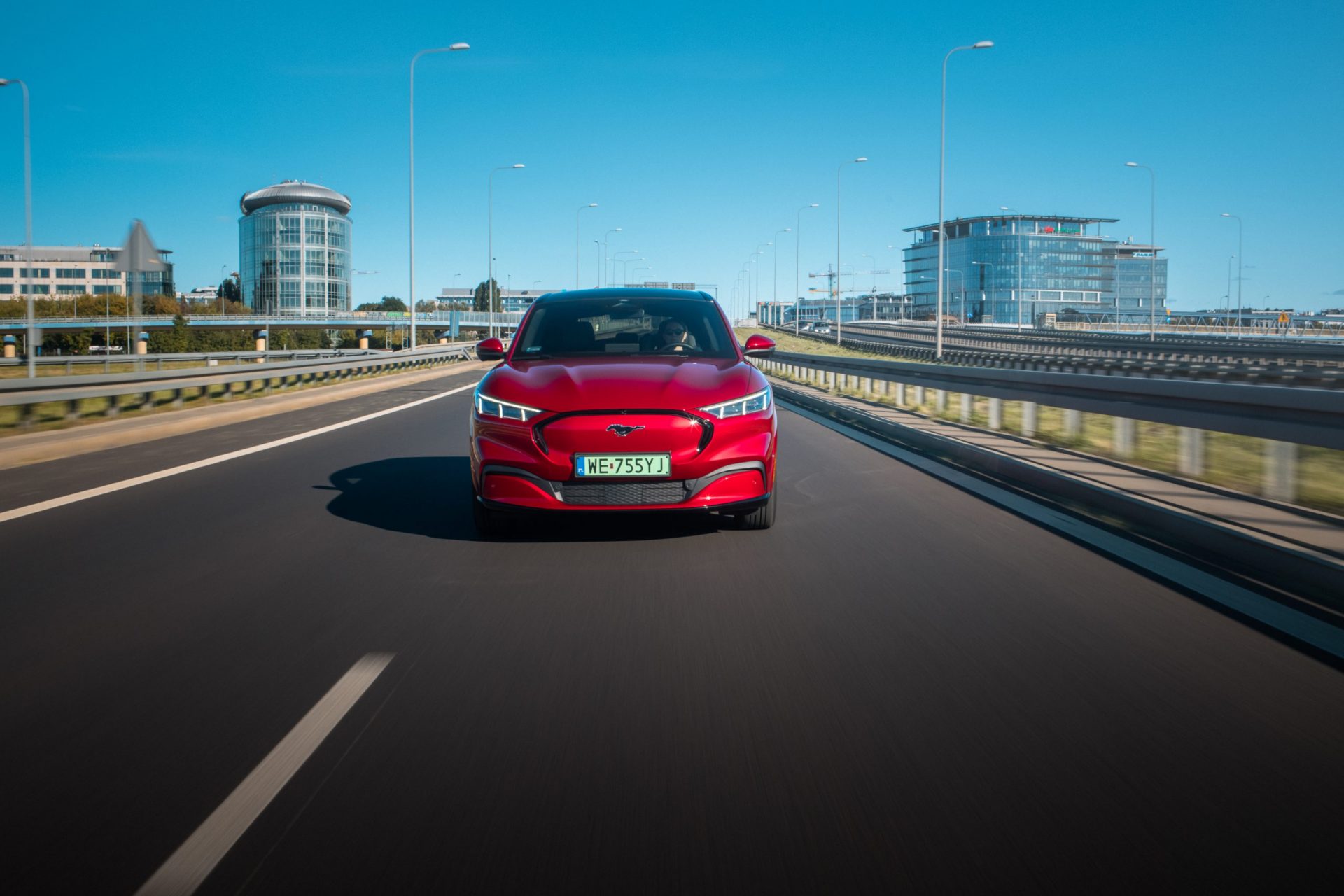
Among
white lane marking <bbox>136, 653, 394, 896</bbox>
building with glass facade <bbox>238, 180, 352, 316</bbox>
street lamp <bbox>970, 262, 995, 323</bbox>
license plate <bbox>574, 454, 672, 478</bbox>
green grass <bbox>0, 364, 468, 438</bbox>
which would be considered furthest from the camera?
street lamp <bbox>970, 262, 995, 323</bbox>

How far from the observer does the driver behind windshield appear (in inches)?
328

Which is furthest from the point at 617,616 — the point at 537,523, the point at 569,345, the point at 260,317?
the point at 260,317

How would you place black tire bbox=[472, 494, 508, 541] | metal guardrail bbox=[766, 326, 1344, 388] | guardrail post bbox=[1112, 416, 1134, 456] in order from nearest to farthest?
black tire bbox=[472, 494, 508, 541]
guardrail post bbox=[1112, 416, 1134, 456]
metal guardrail bbox=[766, 326, 1344, 388]

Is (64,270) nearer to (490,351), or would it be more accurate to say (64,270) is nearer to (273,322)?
(273,322)

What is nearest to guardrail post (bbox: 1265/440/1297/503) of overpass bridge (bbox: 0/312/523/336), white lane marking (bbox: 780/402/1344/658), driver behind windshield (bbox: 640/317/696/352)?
white lane marking (bbox: 780/402/1344/658)

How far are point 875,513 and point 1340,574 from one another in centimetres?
342

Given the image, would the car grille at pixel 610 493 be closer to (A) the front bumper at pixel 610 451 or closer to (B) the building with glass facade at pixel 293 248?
(A) the front bumper at pixel 610 451

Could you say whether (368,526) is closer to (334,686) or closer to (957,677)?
(334,686)

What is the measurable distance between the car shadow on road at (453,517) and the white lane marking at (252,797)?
282 cm

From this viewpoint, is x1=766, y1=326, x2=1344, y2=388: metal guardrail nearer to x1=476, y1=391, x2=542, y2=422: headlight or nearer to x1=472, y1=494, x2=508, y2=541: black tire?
x1=472, y1=494, x2=508, y2=541: black tire

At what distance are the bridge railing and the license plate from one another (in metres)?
3.66

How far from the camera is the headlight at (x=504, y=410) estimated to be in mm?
6887

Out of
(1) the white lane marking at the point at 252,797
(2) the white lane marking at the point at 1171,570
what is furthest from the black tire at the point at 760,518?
(1) the white lane marking at the point at 252,797

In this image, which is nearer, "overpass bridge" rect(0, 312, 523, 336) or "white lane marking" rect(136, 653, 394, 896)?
"white lane marking" rect(136, 653, 394, 896)
